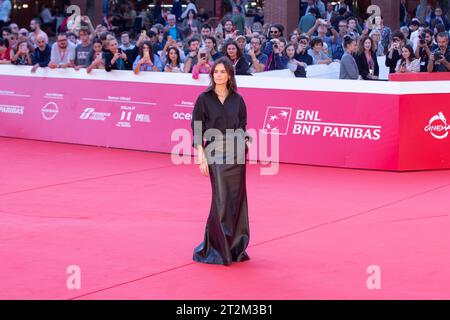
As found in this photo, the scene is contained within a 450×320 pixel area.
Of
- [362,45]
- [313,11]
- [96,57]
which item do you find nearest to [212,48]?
[96,57]

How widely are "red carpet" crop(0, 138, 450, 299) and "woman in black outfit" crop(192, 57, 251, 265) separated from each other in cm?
22

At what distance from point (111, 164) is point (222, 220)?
690cm

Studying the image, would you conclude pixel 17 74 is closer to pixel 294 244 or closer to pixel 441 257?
pixel 294 244

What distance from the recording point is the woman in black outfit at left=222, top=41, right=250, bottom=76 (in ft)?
49.3

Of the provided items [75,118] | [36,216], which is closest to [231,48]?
[75,118]

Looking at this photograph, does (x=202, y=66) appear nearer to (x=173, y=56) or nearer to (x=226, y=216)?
(x=173, y=56)

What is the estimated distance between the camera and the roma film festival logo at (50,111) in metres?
17.7

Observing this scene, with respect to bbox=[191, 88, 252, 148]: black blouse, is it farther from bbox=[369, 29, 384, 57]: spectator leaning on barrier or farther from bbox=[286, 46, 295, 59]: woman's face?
bbox=[369, 29, 384, 57]: spectator leaning on barrier

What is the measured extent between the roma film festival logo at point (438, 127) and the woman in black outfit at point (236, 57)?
10.5 feet

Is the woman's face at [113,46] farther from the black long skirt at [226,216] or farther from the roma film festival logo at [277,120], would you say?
the black long skirt at [226,216]

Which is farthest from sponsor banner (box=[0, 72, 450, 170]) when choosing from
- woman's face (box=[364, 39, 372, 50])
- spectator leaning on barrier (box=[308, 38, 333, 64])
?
spectator leaning on barrier (box=[308, 38, 333, 64])

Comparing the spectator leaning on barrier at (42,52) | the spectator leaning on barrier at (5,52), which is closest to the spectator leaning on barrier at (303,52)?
the spectator leaning on barrier at (42,52)

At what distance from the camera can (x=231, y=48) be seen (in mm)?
15008

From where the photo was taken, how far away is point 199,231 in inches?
409
